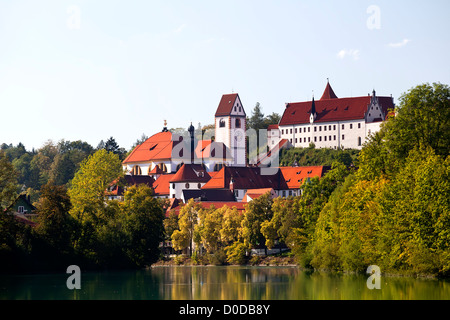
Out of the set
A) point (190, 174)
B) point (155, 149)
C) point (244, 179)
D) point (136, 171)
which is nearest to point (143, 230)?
point (244, 179)

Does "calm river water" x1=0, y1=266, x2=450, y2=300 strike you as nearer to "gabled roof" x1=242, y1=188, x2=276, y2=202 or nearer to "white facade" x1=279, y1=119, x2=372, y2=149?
"gabled roof" x1=242, y1=188, x2=276, y2=202

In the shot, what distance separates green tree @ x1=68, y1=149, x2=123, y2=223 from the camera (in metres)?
81.4

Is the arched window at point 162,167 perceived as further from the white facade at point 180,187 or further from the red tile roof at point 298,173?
the red tile roof at point 298,173

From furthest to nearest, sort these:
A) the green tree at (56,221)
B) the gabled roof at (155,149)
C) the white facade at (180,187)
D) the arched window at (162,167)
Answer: the gabled roof at (155,149) < the arched window at (162,167) < the white facade at (180,187) < the green tree at (56,221)

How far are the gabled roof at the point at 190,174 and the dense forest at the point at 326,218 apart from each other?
49092 millimetres

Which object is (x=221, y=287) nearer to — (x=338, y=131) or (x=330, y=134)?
(x=338, y=131)

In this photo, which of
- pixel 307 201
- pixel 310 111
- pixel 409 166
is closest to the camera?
pixel 409 166

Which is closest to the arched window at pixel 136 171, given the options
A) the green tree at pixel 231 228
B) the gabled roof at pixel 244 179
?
the gabled roof at pixel 244 179

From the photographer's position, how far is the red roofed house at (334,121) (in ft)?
540
